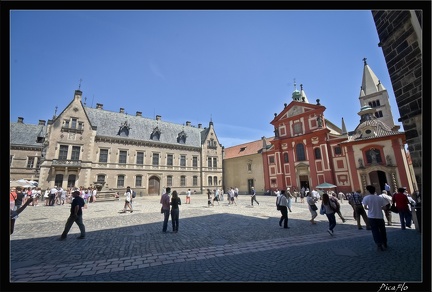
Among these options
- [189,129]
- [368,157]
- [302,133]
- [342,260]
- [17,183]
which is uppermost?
[189,129]

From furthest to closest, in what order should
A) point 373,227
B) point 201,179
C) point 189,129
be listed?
point 189,129, point 201,179, point 373,227

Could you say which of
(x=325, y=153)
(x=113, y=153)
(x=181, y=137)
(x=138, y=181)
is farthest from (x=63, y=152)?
(x=325, y=153)

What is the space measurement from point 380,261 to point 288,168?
2880cm

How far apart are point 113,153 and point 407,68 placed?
33063 millimetres

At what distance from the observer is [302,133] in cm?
3109

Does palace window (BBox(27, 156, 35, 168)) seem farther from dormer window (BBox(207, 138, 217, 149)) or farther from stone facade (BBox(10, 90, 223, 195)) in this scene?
dormer window (BBox(207, 138, 217, 149))

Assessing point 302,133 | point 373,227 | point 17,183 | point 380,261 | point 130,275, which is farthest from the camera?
point 302,133

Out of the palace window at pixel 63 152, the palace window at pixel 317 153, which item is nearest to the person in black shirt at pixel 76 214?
the palace window at pixel 63 152

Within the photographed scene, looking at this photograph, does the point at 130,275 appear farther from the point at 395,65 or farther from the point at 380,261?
the point at 395,65

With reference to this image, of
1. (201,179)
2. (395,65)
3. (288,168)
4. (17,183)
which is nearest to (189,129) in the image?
(201,179)

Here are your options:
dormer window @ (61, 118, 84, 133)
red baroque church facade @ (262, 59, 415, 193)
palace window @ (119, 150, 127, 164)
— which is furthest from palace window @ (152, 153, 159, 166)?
red baroque church facade @ (262, 59, 415, 193)

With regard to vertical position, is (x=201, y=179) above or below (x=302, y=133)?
below

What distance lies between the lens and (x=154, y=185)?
107 ft

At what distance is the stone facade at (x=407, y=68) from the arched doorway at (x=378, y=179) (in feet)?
76.8
